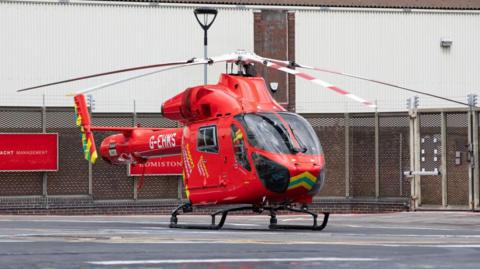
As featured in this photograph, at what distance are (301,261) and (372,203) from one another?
2139 cm

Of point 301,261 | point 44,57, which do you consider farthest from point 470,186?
point 301,261

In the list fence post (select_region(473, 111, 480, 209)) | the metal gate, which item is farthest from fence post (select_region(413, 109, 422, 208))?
fence post (select_region(473, 111, 480, 209))

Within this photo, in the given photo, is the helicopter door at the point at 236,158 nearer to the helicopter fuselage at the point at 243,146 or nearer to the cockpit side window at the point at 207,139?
the helicopter fuselage at the point at 243,146

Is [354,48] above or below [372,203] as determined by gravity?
above

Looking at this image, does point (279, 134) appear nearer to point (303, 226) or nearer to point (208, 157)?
point (208, 157)

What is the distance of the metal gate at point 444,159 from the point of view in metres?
28.9

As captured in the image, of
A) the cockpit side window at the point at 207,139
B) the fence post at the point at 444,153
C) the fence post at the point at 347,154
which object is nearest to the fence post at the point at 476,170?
the fence post at the point at 444,153

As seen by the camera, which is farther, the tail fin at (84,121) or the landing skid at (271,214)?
the tail fin at (84,121)

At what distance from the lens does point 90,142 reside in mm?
26344

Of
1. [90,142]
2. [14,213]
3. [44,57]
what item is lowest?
[14,213]

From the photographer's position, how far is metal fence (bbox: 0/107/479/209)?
2933 cm

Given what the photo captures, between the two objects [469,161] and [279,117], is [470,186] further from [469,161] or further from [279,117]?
[279,117]

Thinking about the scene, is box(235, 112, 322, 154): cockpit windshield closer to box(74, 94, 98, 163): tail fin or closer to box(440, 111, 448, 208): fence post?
box(74, 94, 98, 163): tail fin

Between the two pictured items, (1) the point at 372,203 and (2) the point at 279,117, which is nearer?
(2) the point at 279,117
